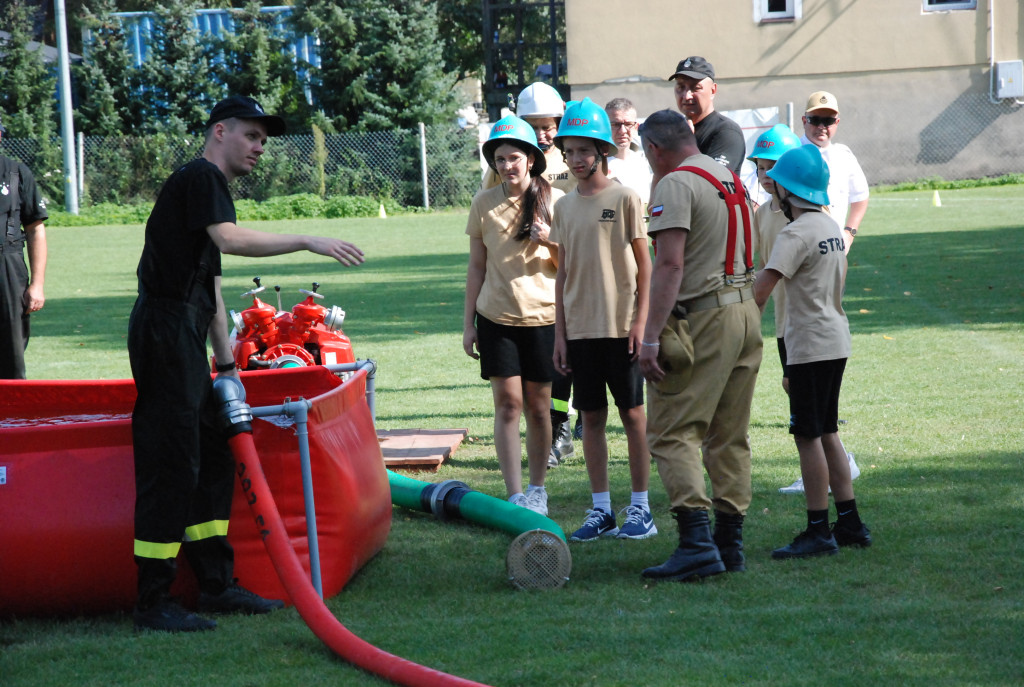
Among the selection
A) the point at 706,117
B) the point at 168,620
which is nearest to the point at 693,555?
the point at 168,620

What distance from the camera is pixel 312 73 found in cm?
3669

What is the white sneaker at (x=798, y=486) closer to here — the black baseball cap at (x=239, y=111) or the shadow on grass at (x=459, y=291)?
the black baseball cap at (x=239, y=111)

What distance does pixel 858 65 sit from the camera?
30.0m

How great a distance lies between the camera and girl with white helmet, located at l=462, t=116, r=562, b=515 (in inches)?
230

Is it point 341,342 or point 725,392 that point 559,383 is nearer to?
point 341,342

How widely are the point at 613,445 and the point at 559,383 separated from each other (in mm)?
654

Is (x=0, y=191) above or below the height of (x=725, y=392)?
above

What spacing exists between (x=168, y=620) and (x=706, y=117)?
13.0ft

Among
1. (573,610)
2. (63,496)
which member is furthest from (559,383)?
(63,496)

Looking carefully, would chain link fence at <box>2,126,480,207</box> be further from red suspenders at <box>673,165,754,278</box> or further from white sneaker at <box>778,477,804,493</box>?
red suspenders at <box>673,165,754,278</box>

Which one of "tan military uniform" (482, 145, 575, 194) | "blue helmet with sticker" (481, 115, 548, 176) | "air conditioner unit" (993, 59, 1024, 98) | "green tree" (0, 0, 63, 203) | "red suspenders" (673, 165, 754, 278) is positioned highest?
"green tree" (0, 0, 63, 203)

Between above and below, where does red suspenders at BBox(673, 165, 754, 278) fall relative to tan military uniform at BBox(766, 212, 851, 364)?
above

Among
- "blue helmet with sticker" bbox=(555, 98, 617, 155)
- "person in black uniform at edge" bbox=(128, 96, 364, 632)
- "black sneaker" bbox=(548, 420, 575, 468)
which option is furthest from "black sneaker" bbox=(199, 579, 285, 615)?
"black sneaker" bbox=(548, 420, 575, 468)

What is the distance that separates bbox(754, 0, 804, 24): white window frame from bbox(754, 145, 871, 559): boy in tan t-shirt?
2680 cm
